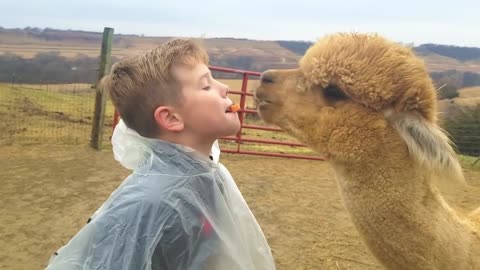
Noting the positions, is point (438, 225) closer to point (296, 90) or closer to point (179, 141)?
point (296, 90)

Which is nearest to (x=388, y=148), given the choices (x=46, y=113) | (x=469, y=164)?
(x=469, y=164)

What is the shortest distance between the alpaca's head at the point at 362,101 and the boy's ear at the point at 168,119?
59cm

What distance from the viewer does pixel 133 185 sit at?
1374mm

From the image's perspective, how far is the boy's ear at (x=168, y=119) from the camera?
4.96ft

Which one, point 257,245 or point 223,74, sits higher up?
point 223,74

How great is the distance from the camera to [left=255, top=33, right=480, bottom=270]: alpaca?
1643mm

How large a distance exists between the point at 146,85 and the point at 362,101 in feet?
2.62

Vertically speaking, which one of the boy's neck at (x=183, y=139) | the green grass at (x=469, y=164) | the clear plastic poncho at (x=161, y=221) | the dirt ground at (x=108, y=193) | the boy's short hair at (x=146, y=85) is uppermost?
the boy's short hair at (x=146, y=85)

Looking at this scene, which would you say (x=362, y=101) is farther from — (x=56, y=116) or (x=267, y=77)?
(x=56, y=116)

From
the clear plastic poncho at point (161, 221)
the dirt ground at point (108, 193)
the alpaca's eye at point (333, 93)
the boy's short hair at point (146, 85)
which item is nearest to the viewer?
the clear plastic poncho at point (161, 221)

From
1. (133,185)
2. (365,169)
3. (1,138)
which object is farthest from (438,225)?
(1,138)

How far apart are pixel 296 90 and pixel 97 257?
105cm

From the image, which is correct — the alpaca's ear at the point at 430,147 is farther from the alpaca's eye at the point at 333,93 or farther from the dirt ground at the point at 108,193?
the dirt ground at the point at 108,193

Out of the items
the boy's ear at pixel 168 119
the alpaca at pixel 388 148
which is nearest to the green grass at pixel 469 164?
the alpaca at pixel 388 148
